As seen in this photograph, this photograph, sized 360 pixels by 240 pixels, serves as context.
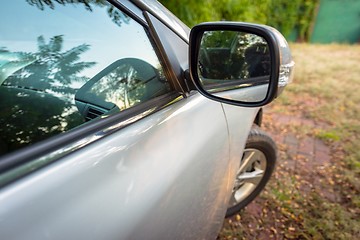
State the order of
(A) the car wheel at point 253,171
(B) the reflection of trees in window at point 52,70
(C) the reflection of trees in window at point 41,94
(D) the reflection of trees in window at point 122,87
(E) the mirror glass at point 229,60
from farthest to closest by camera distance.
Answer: (A) the car wheel at point 253,171 → (E) the mirror glass at point 229,60 → (D) the reflection of trees in window at point 122,87 → (B) the reflection of trees in window at point 52,70 → (C) the reflection of trees in window at point 41,94

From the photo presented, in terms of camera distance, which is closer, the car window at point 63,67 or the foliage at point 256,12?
the car window at point 63,67

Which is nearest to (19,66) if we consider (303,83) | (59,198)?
(59,198)

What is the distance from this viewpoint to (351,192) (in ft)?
9.10

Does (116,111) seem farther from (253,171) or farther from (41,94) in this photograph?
(253,171)

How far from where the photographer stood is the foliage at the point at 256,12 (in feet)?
11.6

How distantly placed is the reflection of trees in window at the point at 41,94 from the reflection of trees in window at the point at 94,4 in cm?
12

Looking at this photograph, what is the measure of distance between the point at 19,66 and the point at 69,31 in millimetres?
207

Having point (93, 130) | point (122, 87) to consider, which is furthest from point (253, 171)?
point (93, 130)

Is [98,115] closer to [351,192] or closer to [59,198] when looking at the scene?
[59,198]

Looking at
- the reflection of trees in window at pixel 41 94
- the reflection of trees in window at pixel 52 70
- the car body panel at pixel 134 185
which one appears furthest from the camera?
the reflection of trees in window at pixel 52 70

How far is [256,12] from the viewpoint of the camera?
5.89 m

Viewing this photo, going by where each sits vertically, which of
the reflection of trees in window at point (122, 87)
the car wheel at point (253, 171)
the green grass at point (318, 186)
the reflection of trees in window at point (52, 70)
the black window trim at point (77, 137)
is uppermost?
the reflection of trees in window at point (52, 70)

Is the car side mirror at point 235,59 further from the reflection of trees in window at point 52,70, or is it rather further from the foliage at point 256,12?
the foliage at point 256,12

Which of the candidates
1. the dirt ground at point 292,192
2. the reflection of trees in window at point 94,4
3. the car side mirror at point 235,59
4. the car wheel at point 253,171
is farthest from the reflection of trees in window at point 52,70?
the dirt ground at point 292,192
